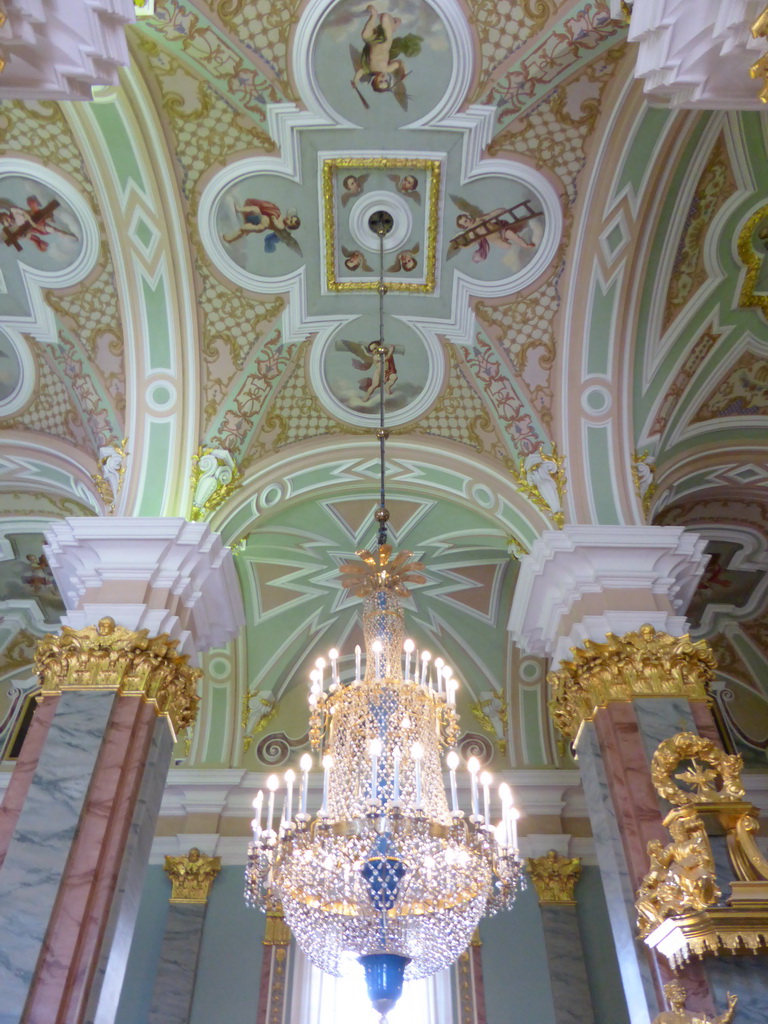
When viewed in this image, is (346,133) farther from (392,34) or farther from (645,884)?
(645,884)

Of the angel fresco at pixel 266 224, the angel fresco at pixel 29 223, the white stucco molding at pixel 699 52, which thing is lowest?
the white stucco molding at pixel 699 52

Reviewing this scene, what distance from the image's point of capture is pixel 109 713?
633 cm

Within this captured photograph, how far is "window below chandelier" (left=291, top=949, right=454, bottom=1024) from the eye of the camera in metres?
10.2

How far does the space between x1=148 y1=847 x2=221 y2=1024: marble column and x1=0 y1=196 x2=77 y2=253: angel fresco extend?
7.59 meters

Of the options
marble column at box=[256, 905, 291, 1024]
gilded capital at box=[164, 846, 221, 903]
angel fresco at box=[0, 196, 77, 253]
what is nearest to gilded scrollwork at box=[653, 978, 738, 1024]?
marble column at box=[256, 905, 291, 1024]

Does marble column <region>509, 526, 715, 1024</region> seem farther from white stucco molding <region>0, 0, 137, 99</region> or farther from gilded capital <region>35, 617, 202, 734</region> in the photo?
white stucco molding <region>0, 0, 137, 99</region>

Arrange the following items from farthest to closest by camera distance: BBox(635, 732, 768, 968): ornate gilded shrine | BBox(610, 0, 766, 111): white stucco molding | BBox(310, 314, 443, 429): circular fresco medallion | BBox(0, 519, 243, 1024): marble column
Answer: BBox(310, 314, 443, 429): circular fresco medallion < BBox(0, 519, 243, 1024): marble column < BBox(635, 732, 768, 968): ornate gilded shrine < BBox(610, 0, 766, 111): white stucco molding

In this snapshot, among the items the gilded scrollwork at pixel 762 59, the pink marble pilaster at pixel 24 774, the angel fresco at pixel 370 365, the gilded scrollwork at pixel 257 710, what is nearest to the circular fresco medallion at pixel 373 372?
the angel fresco at pixel 370 365

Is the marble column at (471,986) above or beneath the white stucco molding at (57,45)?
beneath

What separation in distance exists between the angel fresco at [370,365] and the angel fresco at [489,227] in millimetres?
1244

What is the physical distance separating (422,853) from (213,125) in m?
6.08

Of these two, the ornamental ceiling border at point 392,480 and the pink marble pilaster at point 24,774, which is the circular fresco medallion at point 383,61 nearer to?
the ornamental ceiling border at point 392,480

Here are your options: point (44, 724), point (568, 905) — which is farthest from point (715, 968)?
point (568, 905)

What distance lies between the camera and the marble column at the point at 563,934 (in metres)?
9.89
